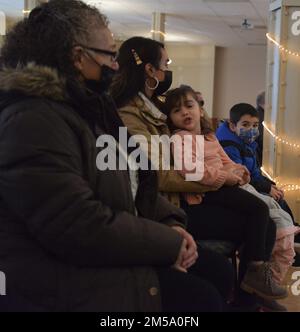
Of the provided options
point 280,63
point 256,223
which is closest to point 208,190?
point 256,223

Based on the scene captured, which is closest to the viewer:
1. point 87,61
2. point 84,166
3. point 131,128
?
point 84,166

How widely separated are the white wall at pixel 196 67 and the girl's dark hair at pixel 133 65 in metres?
9.42

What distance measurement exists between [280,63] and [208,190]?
2.95 metres

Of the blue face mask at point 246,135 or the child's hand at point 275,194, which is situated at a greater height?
the blue face mask at point 246,135

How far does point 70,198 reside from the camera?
1.21m

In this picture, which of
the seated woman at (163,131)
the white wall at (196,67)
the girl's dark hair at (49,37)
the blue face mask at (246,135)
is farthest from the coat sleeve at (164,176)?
the white wall at (196,67)

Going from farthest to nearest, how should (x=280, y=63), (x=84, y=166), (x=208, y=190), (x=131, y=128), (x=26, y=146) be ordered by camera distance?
(x=280, y=63), (x=208, y=190), (x=131, y=128), (x=84, y=166), (x=26, y=146)

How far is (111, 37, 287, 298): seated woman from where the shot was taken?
2104mm

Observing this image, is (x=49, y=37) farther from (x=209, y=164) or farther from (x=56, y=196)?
(x=209, y=164)

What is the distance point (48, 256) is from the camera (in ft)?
4.12

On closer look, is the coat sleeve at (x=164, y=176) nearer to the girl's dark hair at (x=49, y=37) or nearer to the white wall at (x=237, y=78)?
the girl's dark hair at (x=49, y=37)

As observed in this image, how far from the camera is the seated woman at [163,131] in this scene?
2.10 meters
